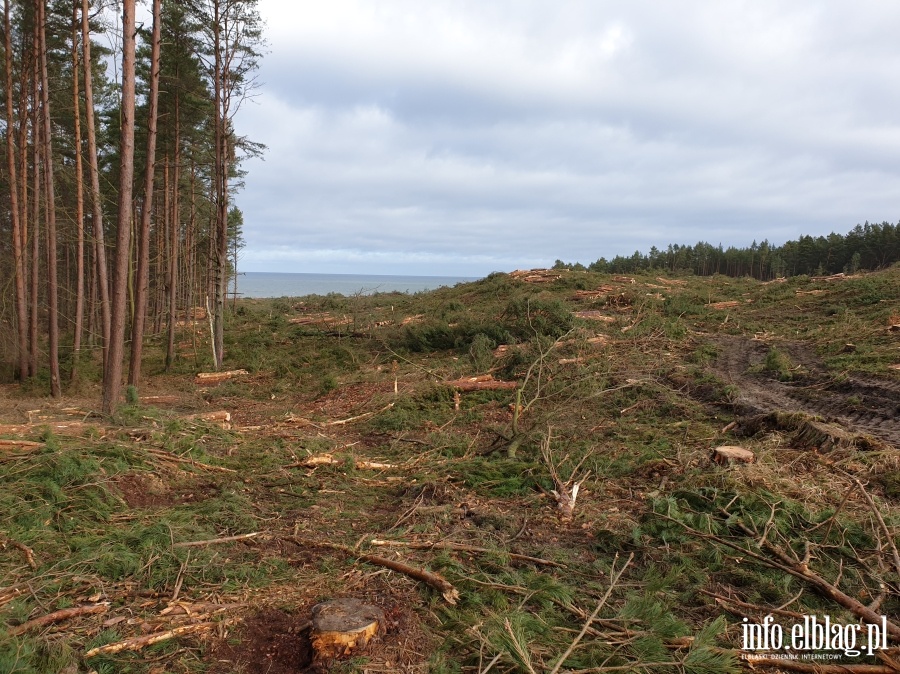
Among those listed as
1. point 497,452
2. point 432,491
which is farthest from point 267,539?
point 497,452

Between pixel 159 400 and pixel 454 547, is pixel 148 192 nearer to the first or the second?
pixel 159 400

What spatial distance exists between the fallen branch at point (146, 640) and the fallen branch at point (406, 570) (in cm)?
120

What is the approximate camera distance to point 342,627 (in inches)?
120

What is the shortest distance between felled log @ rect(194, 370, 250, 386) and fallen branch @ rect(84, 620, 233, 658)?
1327 cm

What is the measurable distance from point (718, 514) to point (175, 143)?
1807 centimetres

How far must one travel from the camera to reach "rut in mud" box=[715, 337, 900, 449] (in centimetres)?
808

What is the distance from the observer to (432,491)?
5.95 meters

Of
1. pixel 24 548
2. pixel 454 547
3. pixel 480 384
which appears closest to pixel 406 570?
pixel 454 547

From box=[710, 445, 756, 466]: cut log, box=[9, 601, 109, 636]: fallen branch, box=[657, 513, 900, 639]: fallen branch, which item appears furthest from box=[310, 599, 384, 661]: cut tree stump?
box=[710, 445, 756, 466]: cut log

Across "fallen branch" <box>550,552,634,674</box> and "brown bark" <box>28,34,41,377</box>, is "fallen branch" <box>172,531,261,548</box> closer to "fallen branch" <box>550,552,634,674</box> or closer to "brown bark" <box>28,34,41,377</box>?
"fallen branch" <box>550,552,634,674</box>

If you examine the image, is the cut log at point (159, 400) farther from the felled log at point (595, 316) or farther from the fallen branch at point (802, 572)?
the felled log at point (595, 316)

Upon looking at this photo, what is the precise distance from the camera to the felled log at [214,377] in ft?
50.6

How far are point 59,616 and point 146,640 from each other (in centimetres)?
59

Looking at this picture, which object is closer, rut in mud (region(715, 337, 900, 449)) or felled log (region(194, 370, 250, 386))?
rut in mud (region(715, 337, 900, 449))
